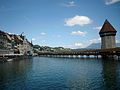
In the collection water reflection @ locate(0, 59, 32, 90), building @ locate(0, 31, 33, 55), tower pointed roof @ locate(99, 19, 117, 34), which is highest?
tower pointed roof @ locate(99, 19, 117, 34)

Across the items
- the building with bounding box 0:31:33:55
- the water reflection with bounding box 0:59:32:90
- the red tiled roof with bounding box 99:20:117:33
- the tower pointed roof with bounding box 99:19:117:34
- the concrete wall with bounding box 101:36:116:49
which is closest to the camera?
the water reflection with bounding box 0:59:32:90

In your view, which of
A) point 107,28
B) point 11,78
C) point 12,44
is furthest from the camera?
point 12,44

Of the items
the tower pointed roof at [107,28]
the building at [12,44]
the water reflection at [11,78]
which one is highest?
the tower pointed roof at [107,28]

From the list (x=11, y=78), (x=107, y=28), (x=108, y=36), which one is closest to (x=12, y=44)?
(x=108, y=36)

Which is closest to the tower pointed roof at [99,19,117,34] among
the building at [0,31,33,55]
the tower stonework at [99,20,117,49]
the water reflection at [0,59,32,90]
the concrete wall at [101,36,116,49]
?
the tower stonework at [99,20,117,49]

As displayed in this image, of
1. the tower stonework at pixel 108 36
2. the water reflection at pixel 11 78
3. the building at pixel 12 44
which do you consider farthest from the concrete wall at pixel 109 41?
the water reflection at pixel 11 78

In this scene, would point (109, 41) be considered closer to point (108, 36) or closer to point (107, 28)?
point (108, 36)

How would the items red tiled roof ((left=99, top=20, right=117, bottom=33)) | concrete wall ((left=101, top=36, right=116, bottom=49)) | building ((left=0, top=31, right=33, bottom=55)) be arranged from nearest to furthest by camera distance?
building ((left=0, top=31, right=33, bottom=55)), concrete wall ((left=101, top=36, right=116, bottom=49)), red tiled roof ((left=99, top=20, right=117, bottom=33))

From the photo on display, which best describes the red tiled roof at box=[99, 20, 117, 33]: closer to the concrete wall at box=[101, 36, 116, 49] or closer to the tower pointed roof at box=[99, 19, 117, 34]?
the tower pointed roof at box=[99, 19, 117, 34]

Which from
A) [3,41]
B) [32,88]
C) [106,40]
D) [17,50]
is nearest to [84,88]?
[32,88]

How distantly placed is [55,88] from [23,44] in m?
109

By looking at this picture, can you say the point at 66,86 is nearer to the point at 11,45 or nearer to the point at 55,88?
the point at 55,88

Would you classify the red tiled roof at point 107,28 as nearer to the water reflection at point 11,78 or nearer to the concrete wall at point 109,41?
the concrete wall at point 109,41

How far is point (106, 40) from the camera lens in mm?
106875
